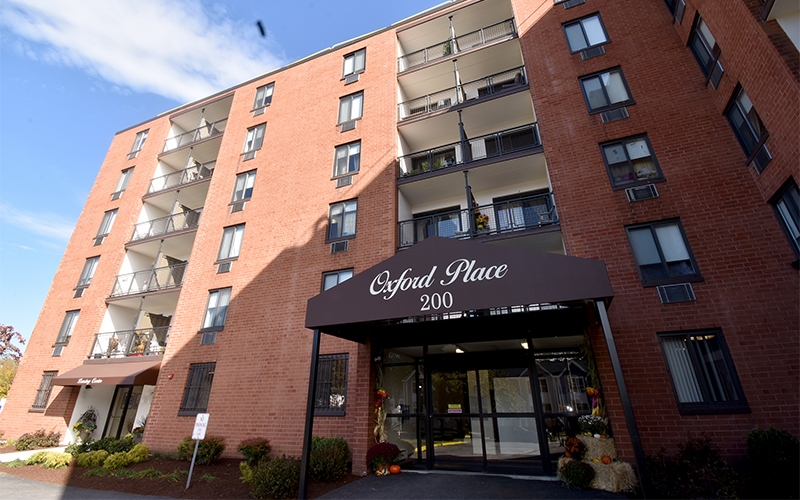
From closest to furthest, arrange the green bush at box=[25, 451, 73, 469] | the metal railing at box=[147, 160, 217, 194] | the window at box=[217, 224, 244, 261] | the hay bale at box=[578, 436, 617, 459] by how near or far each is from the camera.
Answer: the hay bale at box=[578, 436, 617, 459] → the green bush at box=[25, 451, 73, 469] → the window at box=[217, 224, 244, 261] → the metal railing at box=[147, 160, 217, 194]

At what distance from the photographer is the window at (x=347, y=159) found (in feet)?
49.5

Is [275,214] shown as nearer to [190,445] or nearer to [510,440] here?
[190,445]

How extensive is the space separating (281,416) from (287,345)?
225 centimetres

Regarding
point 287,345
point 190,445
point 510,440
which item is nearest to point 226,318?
point 287,345

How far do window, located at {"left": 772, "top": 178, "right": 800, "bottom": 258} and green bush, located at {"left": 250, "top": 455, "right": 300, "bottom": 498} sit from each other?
500 inches

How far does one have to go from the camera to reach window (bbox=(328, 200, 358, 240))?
1379cm

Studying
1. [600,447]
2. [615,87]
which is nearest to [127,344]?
[600,447]

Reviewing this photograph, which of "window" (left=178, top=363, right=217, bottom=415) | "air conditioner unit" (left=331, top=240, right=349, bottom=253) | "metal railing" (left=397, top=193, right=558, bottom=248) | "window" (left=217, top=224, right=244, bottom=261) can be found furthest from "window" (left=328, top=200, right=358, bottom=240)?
"window" (left=178, top=363, right=217, bottom=415)

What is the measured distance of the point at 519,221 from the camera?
12375 mm

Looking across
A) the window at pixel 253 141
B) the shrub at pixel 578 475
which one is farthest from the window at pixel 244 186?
the shrub at pixel 578 475

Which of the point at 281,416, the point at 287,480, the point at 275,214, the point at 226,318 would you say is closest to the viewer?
the point at 287,480

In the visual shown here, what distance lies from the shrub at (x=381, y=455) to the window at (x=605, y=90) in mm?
12361

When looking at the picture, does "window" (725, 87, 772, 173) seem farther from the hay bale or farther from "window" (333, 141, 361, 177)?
"window" (333, 141, 361, 177)

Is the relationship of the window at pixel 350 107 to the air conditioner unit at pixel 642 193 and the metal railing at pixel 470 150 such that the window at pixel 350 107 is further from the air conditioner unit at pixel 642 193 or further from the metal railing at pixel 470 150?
the air conditioner unit at pixel 642 193
